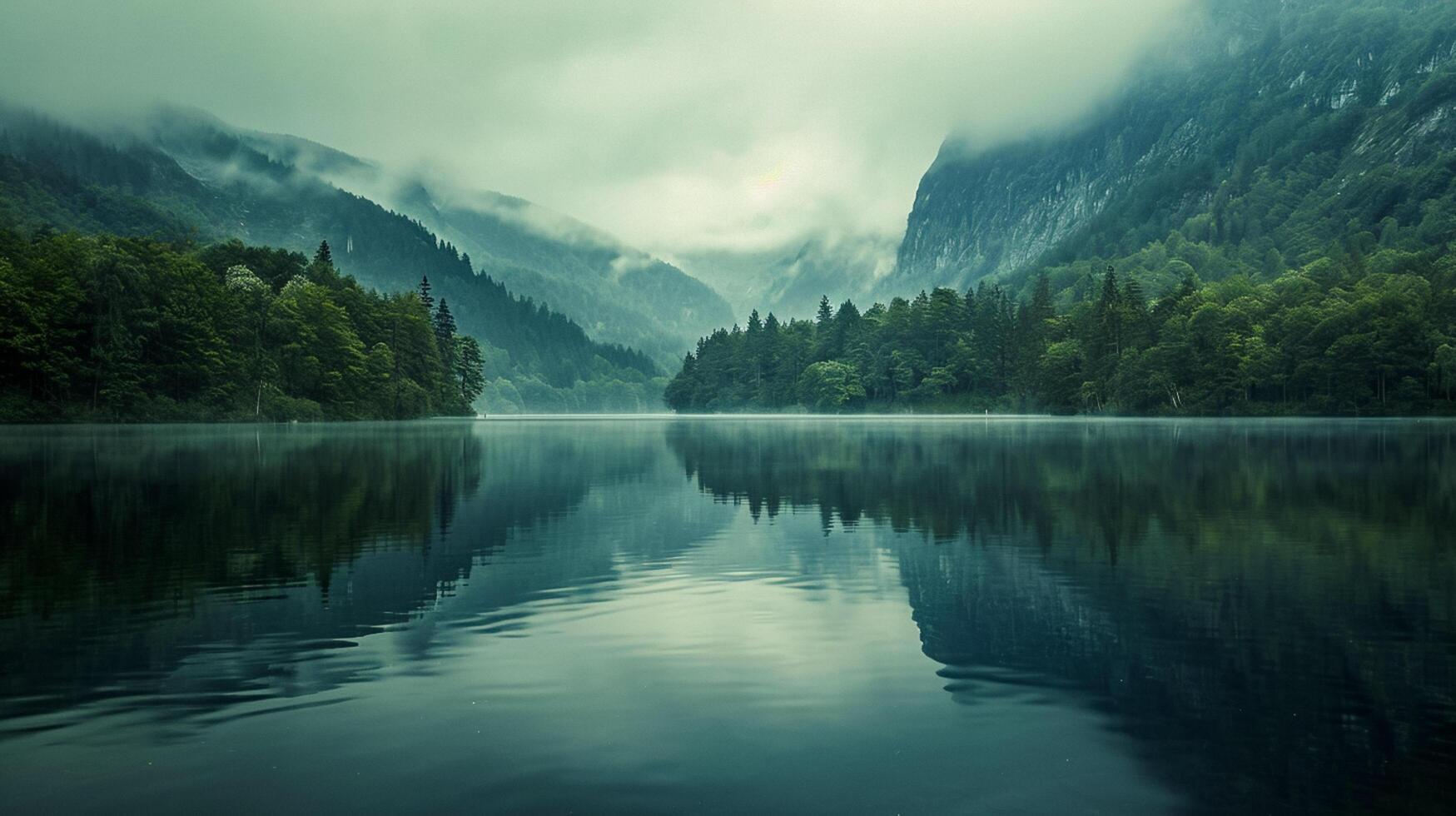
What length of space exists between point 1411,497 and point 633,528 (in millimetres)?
28107

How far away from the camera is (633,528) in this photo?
3041cm

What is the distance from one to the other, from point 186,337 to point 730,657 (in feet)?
453

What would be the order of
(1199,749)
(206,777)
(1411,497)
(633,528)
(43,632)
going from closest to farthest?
Result: (206,777), (1199,749), (43,632), (633,528), (1411,497)

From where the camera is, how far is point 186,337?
131375 millimetres

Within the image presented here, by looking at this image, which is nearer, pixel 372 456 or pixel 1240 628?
pixel 1240 628

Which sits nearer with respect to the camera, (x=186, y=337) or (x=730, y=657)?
(x=730, y=657)

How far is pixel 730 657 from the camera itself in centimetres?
1485

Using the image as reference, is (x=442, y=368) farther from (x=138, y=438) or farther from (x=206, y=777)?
(x=206, y=777)

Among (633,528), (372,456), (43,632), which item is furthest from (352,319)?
(43,632)

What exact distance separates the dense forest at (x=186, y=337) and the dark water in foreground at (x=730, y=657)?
341ft

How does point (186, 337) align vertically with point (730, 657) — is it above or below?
above

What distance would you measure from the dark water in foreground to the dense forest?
104 meters

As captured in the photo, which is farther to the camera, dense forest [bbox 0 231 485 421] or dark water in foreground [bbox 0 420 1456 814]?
dense forest [bbox 0 231 485 421]

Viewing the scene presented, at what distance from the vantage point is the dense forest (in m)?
120
